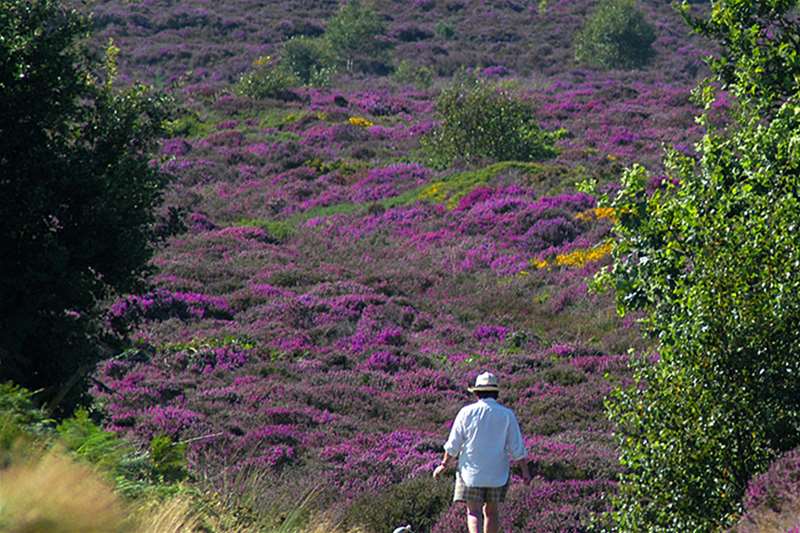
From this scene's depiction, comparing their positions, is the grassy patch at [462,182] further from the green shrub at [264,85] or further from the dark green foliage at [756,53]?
the dark green foliage at [756,53]

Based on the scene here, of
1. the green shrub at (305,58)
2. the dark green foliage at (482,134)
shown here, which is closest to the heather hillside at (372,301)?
the dark green foliage at (482,134)

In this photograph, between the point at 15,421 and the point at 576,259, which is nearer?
the point at 15,421

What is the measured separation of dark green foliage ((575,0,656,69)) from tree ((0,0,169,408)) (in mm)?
68617

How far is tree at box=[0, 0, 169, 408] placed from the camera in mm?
14594

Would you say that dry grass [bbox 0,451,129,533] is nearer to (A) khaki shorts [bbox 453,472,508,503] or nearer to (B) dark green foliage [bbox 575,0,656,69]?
(A) khaki shorts [bbox 453,472,508,503]

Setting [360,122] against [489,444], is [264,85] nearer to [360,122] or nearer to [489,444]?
[360,122]

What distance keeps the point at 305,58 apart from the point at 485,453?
69.1m

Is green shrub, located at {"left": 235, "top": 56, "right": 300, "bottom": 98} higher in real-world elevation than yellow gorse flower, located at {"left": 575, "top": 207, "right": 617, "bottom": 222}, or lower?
higher

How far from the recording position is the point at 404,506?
1506 centimetres

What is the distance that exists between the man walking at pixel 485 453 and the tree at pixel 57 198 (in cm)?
591

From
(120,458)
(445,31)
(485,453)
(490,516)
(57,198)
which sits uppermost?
(57,198)

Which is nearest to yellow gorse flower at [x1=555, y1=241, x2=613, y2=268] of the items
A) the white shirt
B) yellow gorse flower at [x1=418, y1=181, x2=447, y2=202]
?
yellow gorse flower at [x1=418, y1=181, x2=447, y2=202]

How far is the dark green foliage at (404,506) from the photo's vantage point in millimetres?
14523

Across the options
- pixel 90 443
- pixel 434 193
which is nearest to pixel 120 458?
pixel 90 443
